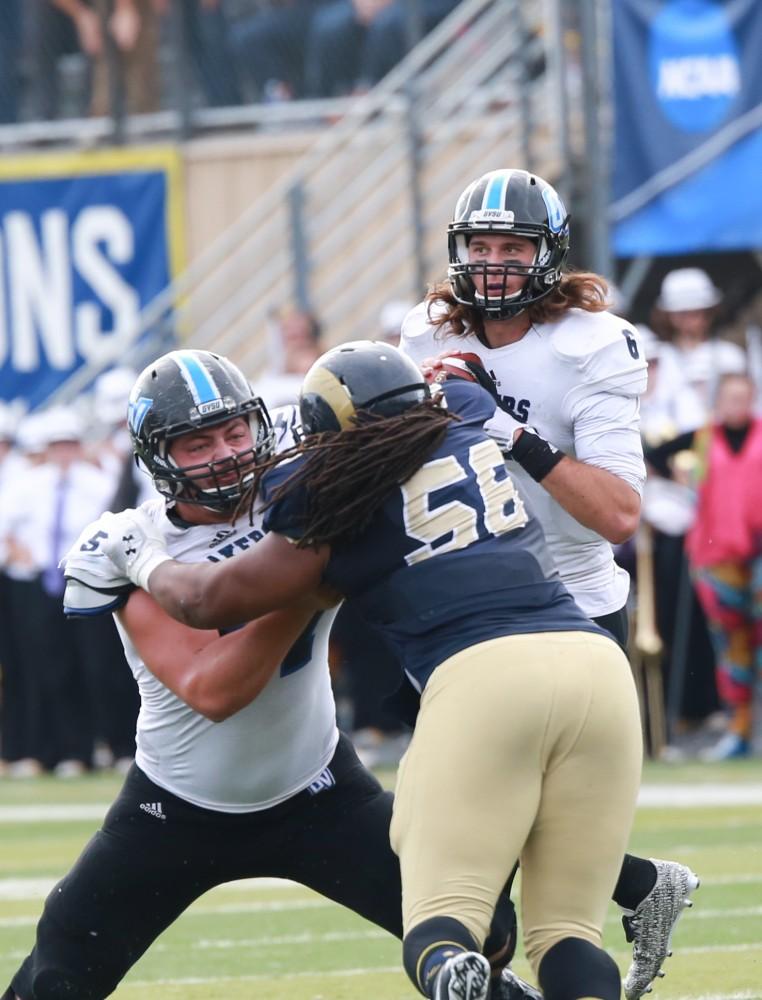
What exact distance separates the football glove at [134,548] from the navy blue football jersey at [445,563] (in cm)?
41

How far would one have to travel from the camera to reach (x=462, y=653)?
12.3ft

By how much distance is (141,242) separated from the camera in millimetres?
14070

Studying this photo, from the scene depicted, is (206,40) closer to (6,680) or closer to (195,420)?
(6,680)

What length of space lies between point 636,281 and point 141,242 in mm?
3468

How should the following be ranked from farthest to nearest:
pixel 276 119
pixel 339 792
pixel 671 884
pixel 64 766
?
1. pixel 276 119
2. pixel 64 766
3. pixel 671 884
4. pixel 339 792

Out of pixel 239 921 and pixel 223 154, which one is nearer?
pixel 239 921

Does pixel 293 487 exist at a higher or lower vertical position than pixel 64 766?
higher

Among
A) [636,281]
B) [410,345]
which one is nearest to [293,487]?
[410,345]

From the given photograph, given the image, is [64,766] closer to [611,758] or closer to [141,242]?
[141,242]

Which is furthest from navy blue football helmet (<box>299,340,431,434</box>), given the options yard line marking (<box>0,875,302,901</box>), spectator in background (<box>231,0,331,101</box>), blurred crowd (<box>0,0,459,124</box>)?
spectator in background (<box>231,0,331,101</box>)

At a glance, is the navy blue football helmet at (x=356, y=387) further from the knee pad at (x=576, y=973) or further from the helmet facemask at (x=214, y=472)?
the knee pad at (x=576, y=973)

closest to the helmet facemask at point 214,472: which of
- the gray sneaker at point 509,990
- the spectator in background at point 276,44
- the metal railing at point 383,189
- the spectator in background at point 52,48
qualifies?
the gray sneaker at point 509,990

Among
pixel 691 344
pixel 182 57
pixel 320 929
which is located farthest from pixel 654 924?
pixel 182 57

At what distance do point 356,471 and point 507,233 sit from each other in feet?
3.86
